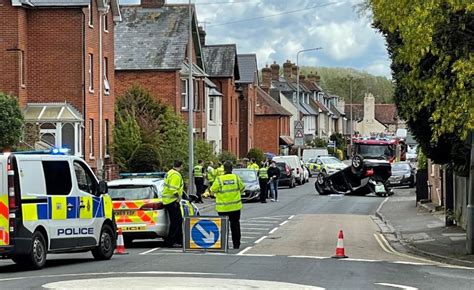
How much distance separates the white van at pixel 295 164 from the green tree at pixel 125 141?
1641cm

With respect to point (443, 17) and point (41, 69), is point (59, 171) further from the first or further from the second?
point (41, 69)

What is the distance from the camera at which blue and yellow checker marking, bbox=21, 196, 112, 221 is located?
52.5ft

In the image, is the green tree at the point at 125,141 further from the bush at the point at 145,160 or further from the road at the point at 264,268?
the road at the point at 264,268

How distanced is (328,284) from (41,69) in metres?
28.6

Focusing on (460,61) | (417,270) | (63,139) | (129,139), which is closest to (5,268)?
(417,270)

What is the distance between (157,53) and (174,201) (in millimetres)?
35963

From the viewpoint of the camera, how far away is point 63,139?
132 ft

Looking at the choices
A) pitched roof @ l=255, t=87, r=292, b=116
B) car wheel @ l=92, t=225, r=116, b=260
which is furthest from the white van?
car wheel @ l=92, t=225, r=116, b=260

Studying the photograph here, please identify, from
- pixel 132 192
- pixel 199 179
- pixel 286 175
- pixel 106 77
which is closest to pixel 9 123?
pixel 199 179

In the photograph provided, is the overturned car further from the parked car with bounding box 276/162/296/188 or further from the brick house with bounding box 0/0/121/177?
the brick house with bounding box 0/0/121/177

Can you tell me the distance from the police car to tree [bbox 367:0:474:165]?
6.09m

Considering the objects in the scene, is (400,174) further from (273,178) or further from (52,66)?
(52,66)

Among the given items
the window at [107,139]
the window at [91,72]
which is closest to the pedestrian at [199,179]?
the window at [107,139]

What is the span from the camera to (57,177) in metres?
16.9
